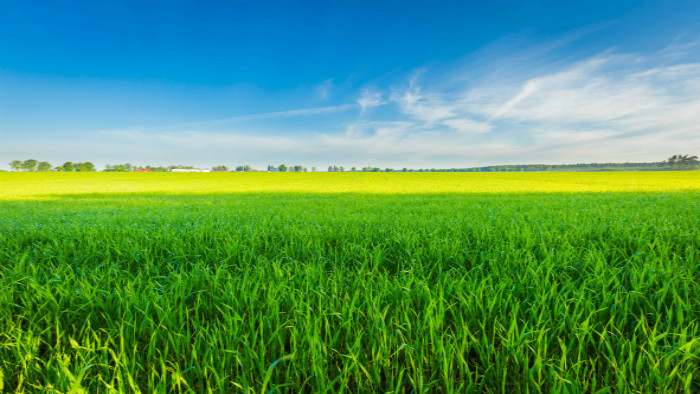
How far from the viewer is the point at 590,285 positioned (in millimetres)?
2877

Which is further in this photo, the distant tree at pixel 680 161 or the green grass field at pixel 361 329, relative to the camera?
the distant tree at pixel 680 161

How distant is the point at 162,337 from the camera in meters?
2.04

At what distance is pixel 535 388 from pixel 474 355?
0.49m

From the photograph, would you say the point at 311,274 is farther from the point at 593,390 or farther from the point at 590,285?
the point at 590,285

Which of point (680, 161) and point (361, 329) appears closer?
point (361, 329)

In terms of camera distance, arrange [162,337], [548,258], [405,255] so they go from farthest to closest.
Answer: [405,255], [548,258], [162,337]

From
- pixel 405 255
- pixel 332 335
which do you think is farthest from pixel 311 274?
pixel 405 255

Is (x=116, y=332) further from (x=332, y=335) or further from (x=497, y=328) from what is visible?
(x=497, y=328)

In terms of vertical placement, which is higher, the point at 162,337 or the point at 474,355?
the point at 162,337

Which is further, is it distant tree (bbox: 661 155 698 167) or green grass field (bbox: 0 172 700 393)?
distant tree (bbox: 661 155 698 167)

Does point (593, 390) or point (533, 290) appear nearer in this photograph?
point (593, 390)

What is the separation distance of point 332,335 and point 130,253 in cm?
394

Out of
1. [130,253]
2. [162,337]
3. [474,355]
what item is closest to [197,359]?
[162,337]

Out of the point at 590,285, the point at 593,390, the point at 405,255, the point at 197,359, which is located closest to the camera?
the point at 593,390
